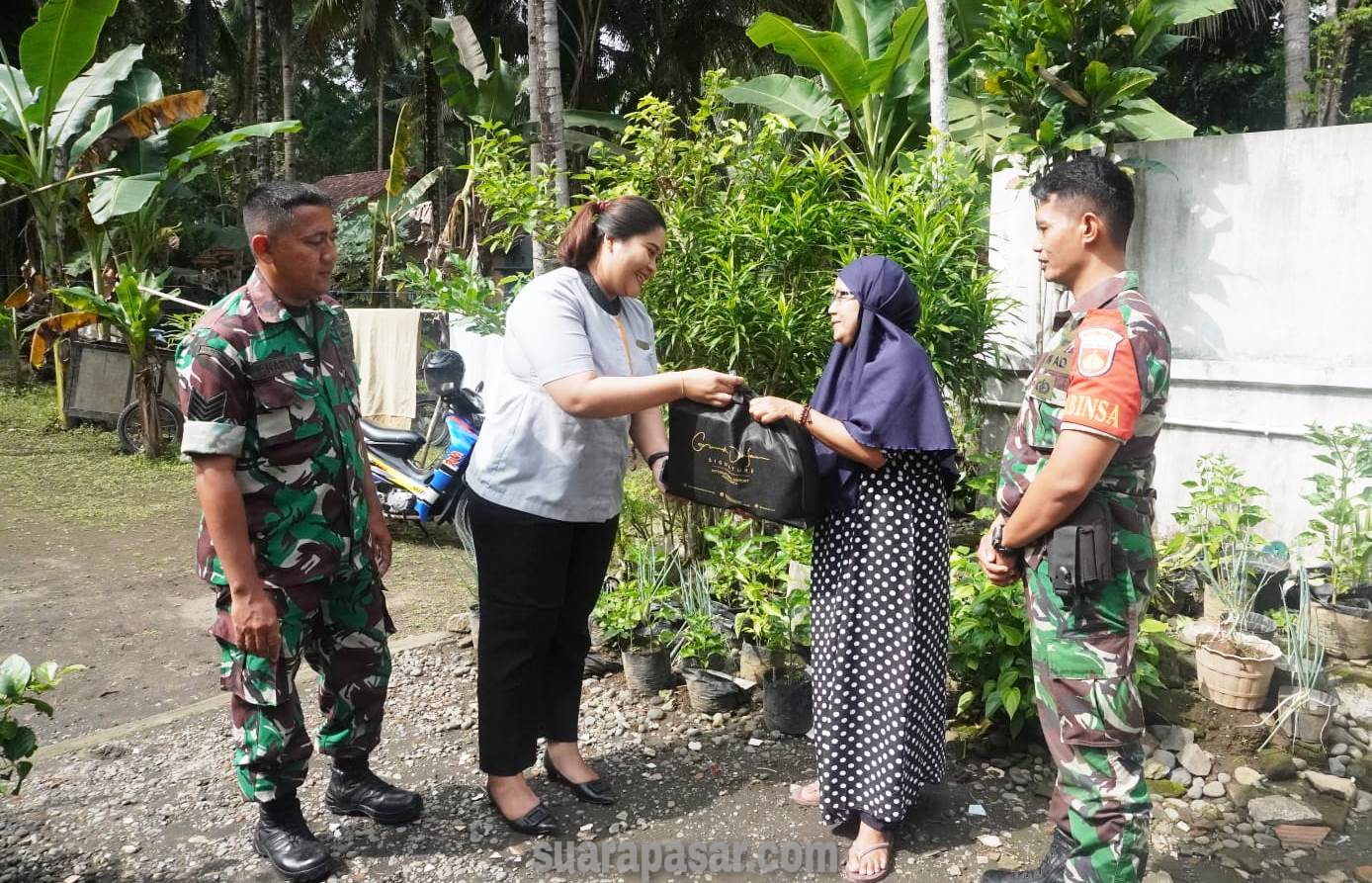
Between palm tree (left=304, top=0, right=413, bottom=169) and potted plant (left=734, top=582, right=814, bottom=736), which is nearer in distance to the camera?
potted plant (left=734, top=582, right=814, bottom=736)

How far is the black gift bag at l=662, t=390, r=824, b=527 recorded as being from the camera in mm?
2637

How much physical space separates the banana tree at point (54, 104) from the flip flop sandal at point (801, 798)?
8217 mm

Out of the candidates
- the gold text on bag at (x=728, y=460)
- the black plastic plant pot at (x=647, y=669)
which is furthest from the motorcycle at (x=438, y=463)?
the gold text on bag at (x=728, y=460)

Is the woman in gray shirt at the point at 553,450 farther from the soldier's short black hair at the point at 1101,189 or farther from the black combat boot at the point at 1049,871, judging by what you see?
the black combat boot at the point at 1049,871

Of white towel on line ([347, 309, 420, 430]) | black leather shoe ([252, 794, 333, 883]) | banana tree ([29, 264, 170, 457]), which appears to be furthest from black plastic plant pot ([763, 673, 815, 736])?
banana tree ([29, 264, 170, 457])

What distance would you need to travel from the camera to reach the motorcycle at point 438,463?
20.1 ft

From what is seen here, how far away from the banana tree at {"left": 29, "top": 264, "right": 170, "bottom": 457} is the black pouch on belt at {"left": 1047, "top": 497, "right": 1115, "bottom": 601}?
348 inches

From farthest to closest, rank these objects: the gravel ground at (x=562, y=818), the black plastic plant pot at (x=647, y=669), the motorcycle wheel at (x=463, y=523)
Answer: the motorcycle wheel at (x=463, y=523) → the black plastic plant pot at (x=647, y=669) → the gravel ground at (x=562, y=818)

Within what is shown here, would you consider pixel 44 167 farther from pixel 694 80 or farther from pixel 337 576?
pixel 694 80

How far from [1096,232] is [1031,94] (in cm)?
307

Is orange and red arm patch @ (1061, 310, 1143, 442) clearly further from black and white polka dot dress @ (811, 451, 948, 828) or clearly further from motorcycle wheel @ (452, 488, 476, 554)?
motorcycle wheel @ (452, 488, 476, 554)

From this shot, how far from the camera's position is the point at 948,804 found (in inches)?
122

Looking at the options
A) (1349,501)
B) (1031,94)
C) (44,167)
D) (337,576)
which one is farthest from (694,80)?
(337,576)

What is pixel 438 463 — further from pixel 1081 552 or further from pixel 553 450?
pixel 1081 552
